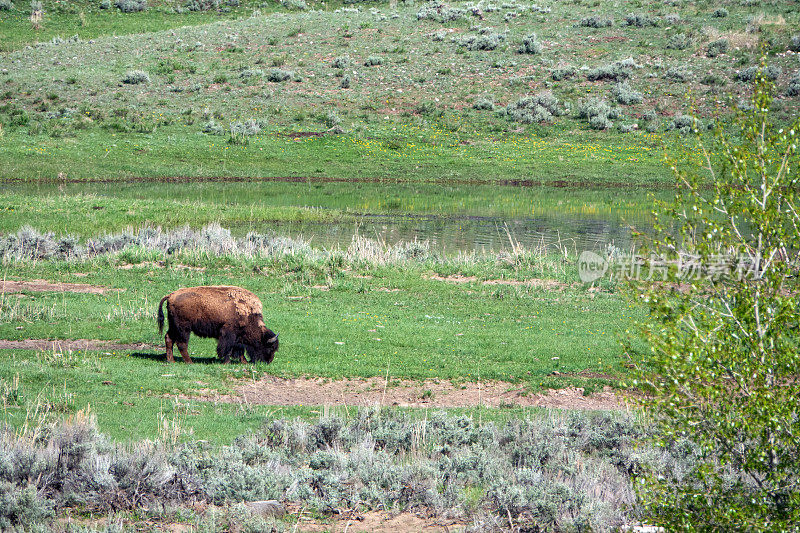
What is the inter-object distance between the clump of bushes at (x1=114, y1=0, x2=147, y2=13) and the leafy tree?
286 ft

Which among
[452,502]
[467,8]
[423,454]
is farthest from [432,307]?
[467,8]

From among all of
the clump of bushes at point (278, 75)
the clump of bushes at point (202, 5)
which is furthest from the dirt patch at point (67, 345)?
the clump of bushes at point (202, 5)

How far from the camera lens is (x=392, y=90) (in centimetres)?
5925

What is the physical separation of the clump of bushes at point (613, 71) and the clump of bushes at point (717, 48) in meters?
5.78

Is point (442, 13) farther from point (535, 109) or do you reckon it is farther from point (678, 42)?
point (535, 109)

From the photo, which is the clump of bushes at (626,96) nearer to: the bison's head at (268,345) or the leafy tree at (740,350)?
the bison's head at (268,345)

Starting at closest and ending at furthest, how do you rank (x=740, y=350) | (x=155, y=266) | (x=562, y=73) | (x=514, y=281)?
(x=740, y=350)
(x=514, y=281)
(x=155, y=266)
(x=562, y=73)

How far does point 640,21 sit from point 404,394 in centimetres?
6458

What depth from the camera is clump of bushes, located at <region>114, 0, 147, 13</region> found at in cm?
8506

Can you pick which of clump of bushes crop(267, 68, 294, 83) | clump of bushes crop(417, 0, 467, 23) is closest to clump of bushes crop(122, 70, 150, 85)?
clump of bushes crop(267, 68, 294, 83)

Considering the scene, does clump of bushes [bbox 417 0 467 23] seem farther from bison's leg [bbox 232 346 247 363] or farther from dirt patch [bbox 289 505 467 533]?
dirt patch [bbox 289 505 467 533]

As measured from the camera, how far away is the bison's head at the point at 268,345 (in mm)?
13750

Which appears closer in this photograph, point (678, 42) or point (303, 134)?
point (303, 134)

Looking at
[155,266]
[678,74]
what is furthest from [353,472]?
[678,74]
